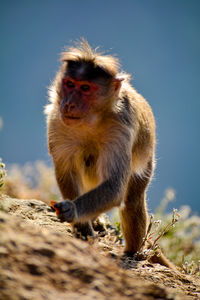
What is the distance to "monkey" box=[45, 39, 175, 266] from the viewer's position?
15.7 ft

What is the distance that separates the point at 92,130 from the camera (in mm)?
5133

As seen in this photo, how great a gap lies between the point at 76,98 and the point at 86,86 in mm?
277

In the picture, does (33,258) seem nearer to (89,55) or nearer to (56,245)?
(56,245)

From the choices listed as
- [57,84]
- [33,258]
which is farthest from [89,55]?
[33,258]

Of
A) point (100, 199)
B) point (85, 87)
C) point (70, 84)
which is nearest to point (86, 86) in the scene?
point (85, 87)

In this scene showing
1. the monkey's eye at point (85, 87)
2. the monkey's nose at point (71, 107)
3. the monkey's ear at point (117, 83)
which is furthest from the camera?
the monkey's ear at point (117, 83)

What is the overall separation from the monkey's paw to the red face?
1.10m

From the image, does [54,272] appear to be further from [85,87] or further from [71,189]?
[85,87]

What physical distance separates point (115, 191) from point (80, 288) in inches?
94.8

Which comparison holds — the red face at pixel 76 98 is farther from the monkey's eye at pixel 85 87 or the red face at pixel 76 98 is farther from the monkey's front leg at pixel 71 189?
the monkey's front leg at pixel 71 189

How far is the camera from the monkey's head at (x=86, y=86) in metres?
4.83

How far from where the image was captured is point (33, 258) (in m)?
2.46

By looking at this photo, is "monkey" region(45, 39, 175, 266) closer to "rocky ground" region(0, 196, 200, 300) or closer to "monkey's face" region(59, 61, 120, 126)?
"monkey's face" region(59, 61, 120, 126)

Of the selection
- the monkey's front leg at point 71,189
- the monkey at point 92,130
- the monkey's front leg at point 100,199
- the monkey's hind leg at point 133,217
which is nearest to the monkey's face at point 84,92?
the monkey at point 92,130
